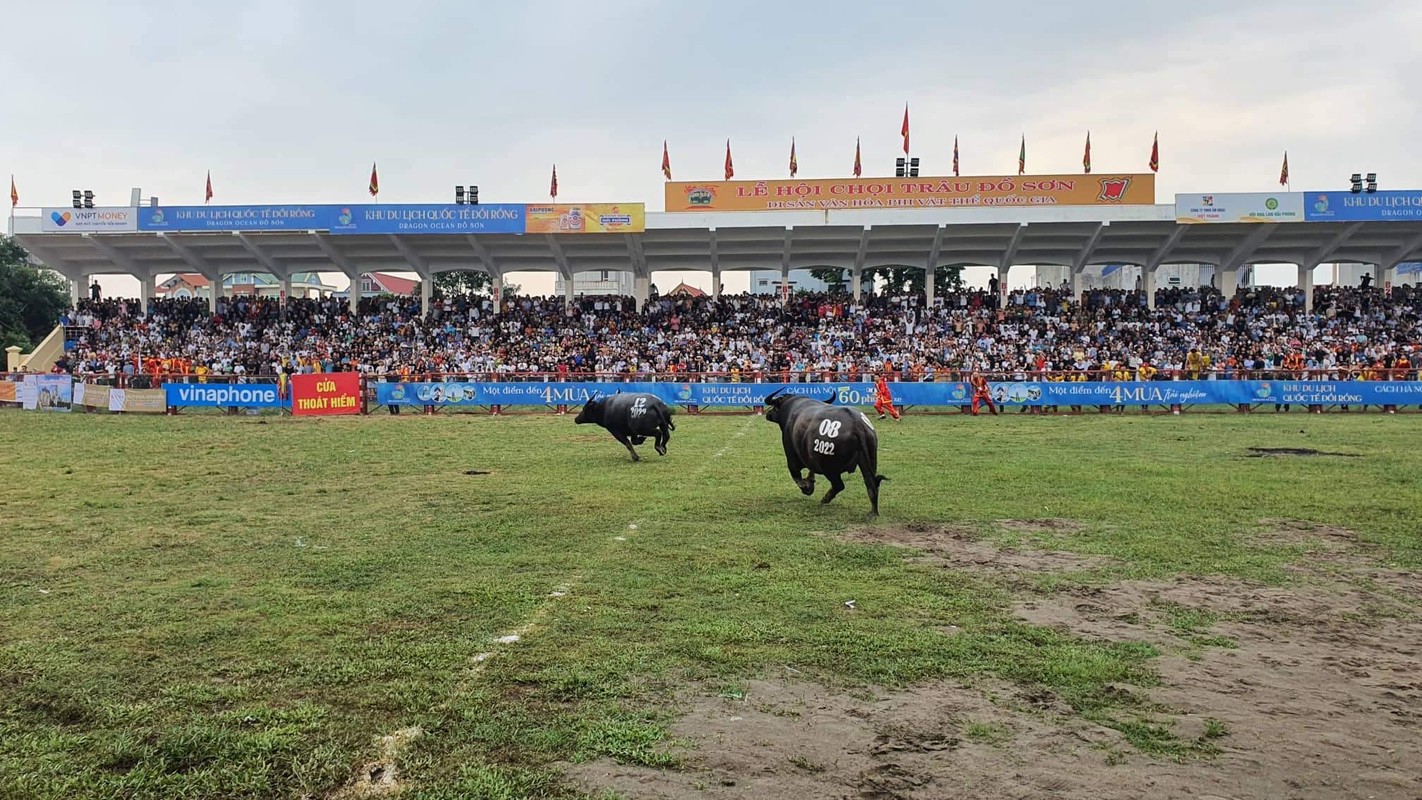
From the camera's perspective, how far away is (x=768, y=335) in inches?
1586

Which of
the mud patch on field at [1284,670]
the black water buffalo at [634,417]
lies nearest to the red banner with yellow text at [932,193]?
the black water buffalo at [634,417]

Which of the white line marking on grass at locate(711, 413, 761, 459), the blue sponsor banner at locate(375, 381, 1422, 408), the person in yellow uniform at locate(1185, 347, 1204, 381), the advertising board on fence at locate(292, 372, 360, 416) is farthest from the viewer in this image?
the person in yellow uniform at locate(1185, 347, 1204, 381)

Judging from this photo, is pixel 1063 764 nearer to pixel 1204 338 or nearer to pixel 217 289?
pixel 1204 338

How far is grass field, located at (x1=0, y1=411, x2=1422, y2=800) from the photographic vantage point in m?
4.39

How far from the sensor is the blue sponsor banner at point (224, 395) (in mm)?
30375

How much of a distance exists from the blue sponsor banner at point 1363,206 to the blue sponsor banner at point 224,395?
39428mm

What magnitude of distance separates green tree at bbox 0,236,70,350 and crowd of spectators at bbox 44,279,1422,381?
48.5 ft

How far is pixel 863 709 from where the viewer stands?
193 inches

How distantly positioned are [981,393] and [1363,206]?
71.0ft

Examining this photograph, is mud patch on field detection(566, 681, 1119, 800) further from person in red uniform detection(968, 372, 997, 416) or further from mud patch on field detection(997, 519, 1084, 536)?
person in red uniform detection(968, 372, 997, 416)

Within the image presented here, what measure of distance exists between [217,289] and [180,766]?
4817cm

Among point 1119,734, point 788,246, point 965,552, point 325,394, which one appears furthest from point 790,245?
point 1119,734

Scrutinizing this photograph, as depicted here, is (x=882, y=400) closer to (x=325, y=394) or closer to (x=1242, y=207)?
(x=325, y=394)

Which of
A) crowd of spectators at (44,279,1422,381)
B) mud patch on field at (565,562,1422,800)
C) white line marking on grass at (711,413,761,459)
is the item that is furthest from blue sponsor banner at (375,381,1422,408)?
mud patch on field at (565,562,1422,800)
